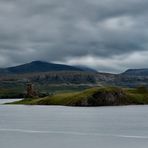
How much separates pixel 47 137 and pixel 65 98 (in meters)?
114

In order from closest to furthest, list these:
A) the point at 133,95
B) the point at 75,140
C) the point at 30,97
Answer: the point at 75,140
the point at 133,95
the point at 30,97

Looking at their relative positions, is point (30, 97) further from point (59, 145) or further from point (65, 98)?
point (59, 145)

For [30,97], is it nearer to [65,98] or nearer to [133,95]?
[65,98]

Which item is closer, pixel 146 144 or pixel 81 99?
pixel 146 144

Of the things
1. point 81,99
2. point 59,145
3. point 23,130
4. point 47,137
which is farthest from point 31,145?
point 81,99

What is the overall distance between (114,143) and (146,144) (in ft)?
10.1

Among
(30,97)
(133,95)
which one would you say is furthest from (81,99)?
(30,97)

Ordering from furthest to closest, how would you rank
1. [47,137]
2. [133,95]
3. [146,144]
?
1. [133,95]
2. [47,137]
3. [146,144]

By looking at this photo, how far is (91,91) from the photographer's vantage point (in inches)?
6063

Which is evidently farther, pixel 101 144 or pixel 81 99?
pixel 81 99

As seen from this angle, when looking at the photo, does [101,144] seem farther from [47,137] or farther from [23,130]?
[23,130]

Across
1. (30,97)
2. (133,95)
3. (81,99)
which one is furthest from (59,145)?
(30,97)

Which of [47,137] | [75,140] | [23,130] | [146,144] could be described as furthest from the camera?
[23,130]

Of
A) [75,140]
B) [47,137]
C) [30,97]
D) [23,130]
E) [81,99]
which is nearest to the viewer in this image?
[75,140]
